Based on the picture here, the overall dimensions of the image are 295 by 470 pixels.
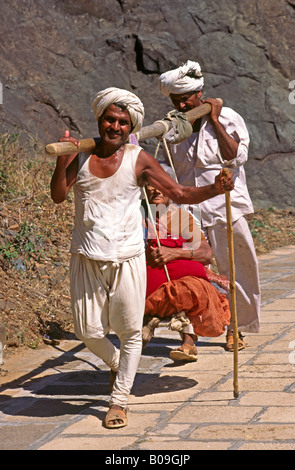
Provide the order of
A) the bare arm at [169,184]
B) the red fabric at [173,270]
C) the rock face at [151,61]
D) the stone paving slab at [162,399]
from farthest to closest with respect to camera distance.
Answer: the rock face at [151,61], the red fabric at [173,270], the bare arm at [169,184], the stone paving slab at [162,399]

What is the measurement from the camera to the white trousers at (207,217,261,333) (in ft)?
22.9

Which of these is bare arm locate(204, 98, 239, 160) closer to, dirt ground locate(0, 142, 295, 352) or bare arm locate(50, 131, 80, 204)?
bare arm locate(50, 131, 80, 204)

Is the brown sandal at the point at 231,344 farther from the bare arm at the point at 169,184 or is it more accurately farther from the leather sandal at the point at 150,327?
the bare arm at the point at 169,184

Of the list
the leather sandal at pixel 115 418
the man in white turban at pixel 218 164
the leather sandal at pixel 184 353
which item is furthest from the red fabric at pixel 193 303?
the leather sandal at pixel 115 418

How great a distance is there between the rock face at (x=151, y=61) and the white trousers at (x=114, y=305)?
7808 mm

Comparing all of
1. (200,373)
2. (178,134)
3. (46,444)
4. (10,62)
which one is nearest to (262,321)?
(200,373)

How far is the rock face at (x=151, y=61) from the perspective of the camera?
538 inches

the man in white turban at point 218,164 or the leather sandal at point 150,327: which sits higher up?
the man in white turban at point 218,164

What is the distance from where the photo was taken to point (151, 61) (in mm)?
15008

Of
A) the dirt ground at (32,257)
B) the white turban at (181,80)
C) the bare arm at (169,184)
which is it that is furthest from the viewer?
the dirt ground at (32,257)

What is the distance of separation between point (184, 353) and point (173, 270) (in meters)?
0.60

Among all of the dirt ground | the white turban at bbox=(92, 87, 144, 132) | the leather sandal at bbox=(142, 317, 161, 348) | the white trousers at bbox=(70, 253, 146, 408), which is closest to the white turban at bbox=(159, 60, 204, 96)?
the white turban at bbox=(92, 87, 144, 132)

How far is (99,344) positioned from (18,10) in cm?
965

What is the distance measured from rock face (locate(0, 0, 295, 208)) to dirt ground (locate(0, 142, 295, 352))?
93.5 inches
